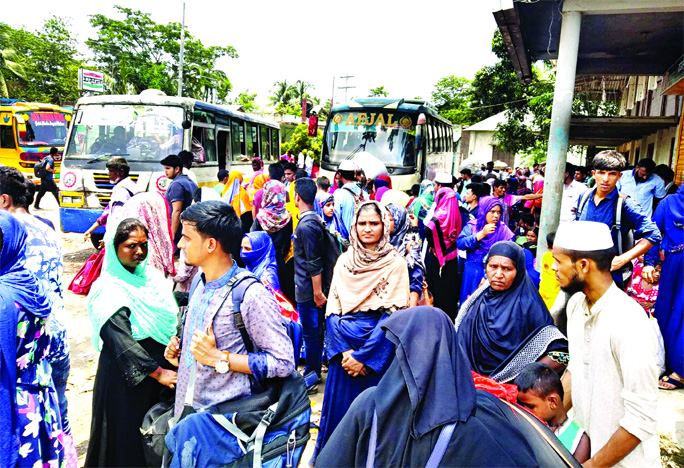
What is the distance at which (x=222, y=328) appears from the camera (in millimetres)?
2217

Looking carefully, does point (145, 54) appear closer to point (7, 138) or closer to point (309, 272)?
point (7, 138)

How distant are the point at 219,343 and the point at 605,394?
153 centimetres

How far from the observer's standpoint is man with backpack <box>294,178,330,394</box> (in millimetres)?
4309

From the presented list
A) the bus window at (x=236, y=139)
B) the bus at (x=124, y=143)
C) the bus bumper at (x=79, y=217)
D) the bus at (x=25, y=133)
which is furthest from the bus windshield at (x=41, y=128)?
the bus bumper at (x=79, y=217)

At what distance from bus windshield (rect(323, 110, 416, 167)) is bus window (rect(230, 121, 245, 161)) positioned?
226 cm

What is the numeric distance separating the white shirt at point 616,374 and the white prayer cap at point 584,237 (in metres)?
0.19

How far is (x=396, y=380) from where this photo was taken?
1.62 metres

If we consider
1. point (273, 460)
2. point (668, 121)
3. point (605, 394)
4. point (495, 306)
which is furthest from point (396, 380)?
point (668, 121)

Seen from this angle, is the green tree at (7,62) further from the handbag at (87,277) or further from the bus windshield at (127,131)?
the handbag at (87,277)

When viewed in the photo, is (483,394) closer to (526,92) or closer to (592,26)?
(592,26)

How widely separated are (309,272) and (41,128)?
62.3ft

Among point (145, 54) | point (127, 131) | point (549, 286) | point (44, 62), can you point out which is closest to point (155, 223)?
point (549, 286)

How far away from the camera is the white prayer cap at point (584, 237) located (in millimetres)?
2155

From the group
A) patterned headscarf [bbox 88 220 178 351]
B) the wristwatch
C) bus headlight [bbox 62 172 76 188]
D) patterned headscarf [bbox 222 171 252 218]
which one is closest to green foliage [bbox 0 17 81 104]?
bus headlight [bbox 62 172 76 188]
